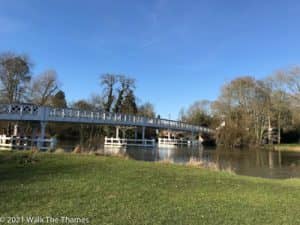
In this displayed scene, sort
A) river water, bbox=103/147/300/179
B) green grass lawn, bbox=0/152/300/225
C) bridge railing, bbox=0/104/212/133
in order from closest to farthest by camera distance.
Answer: green grass lawn, bbox=0/152/300/225 → river water, bbox=103/147/300/179 → bridge railing, bbox=0/104/212/133

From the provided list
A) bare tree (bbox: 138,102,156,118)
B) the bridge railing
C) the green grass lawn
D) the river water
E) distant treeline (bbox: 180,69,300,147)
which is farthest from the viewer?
bare tree (bbox: 138,102,156,118)

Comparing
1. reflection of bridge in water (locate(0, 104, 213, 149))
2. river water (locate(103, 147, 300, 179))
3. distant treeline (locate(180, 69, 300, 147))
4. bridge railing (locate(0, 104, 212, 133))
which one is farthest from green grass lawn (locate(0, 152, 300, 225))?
distant treeline (locate(180, 69, 300, 147))

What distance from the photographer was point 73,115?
36.6 m

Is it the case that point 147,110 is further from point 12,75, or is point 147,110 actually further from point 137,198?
point 137,198

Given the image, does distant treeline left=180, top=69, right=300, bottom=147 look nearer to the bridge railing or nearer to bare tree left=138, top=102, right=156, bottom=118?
the bridge railing

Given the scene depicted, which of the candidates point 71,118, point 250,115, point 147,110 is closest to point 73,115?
point 71,118

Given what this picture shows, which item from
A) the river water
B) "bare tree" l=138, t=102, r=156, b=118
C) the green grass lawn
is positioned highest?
"bare tree" l=138, t=102, r=156, b=118

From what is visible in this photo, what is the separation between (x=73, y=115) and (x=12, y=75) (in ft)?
30.6

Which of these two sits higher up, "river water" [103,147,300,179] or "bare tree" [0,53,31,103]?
"bare tree" [0,53,31,103]

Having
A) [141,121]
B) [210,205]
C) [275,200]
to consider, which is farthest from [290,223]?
[141,121]

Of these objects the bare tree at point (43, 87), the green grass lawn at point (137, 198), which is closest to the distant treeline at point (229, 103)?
the bare tree at point (43, 87)

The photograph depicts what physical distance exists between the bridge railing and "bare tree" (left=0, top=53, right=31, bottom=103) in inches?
315

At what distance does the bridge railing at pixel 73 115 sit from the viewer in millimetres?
28328

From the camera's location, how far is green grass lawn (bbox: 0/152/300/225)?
534cm
